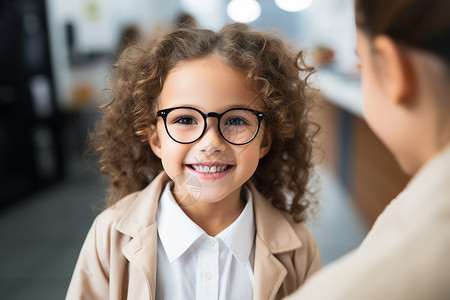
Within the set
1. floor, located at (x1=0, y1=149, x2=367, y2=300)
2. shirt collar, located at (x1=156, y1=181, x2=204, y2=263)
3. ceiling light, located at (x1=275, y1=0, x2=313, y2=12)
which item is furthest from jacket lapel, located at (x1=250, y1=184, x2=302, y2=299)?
ceiling light, located at (x1=275, y1=0, x2=313, y2=12)

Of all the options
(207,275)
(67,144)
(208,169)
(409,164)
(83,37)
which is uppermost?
(409,164)

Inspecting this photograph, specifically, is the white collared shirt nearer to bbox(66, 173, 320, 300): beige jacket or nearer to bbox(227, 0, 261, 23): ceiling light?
bbox(66, 173, 320, 300): beige jacket

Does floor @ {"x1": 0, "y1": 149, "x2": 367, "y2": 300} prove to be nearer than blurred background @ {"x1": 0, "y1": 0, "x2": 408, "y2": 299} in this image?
Yes

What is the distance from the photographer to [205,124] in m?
0.83

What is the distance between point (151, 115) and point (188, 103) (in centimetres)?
15

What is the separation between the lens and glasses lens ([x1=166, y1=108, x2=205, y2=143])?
842 millimetres

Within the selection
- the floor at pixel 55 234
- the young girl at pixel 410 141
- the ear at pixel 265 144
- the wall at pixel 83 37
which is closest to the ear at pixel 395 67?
the young girl at pixel 410 141

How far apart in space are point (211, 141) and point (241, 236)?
25cm

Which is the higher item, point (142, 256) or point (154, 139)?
point (154, 139)

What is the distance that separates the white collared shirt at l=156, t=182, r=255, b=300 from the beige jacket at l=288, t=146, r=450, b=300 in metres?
0.45

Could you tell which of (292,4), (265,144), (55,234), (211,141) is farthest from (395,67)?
(292,4)

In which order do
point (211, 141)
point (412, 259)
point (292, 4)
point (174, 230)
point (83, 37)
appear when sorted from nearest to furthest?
1. point (412, 259)
2. point (211, 141)
3. point (174, 230)
4. point (83, 37)
5. point (292, 4)

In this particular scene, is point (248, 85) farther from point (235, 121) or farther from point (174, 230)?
point (174, 230)

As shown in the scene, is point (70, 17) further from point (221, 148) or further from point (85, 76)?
point (221, 148)
